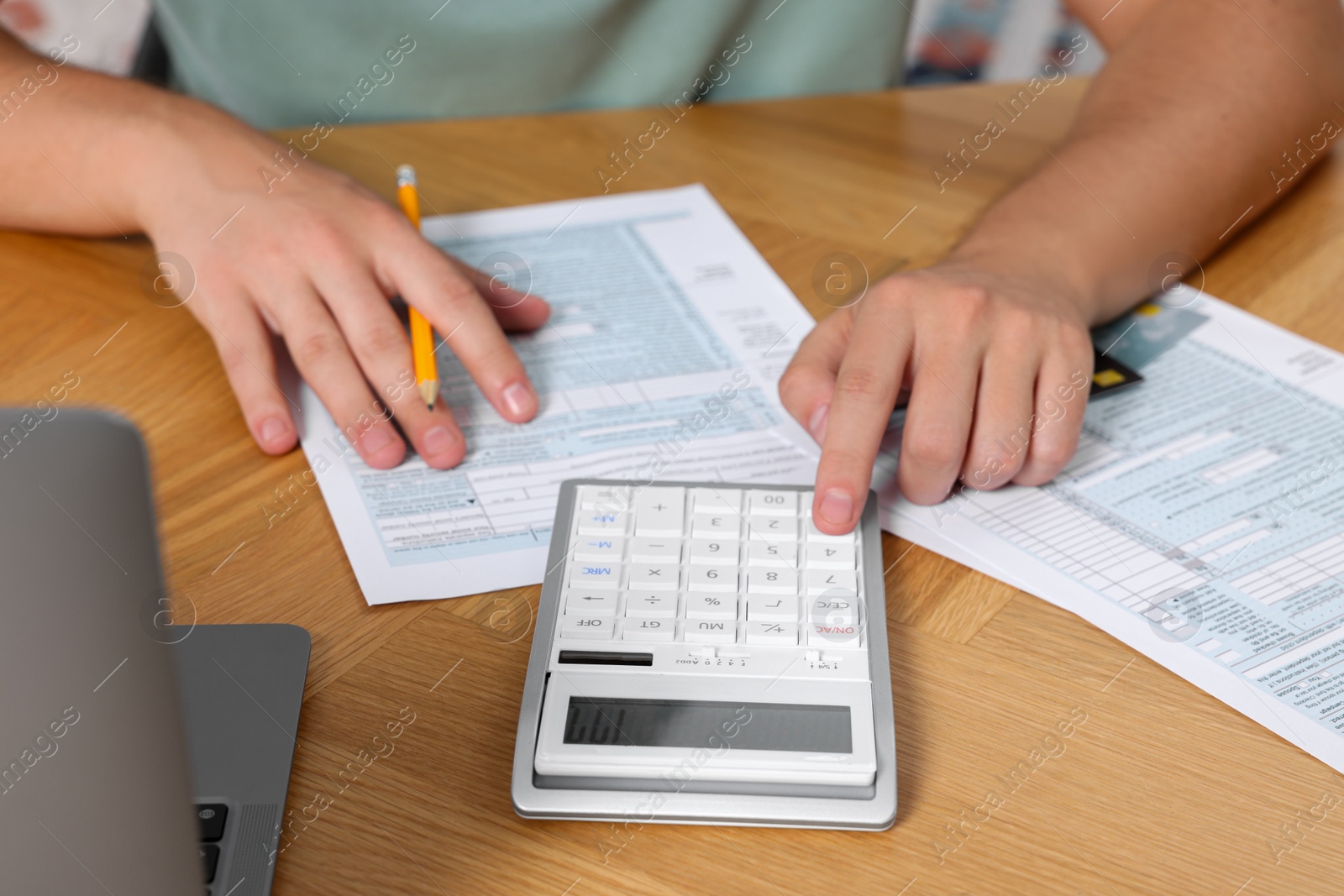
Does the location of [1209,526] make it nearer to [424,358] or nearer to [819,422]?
[819,422]

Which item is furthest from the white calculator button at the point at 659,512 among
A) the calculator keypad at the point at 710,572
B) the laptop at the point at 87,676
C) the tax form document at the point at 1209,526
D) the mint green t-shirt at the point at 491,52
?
the mint green t-shirt at the point at 491,52

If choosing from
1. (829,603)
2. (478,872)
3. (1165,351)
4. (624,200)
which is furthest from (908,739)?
(624,200)

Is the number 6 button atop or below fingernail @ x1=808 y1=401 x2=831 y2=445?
atop

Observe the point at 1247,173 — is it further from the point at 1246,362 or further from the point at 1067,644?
the point at 1067,644

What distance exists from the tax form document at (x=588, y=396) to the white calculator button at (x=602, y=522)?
3 centimetres

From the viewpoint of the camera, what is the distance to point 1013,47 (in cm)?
266

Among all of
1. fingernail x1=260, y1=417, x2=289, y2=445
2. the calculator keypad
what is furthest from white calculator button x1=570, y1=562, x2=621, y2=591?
fingernail x1=260, y1=417, x2=289, y2=445

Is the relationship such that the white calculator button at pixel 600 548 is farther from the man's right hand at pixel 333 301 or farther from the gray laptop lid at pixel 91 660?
the gray laptop lid at pixel 91 660

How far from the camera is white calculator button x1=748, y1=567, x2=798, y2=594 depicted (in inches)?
17.8

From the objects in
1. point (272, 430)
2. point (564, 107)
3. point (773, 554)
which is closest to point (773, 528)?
point (773, 554)

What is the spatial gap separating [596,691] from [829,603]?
108mm

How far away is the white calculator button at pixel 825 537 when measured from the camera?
0.48 metres

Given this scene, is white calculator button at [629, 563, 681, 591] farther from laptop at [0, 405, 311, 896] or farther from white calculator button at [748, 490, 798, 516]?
laptop at [0, 405, 311, 896]

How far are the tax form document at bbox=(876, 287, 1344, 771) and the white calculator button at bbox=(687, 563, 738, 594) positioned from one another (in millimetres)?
109
